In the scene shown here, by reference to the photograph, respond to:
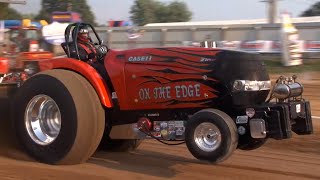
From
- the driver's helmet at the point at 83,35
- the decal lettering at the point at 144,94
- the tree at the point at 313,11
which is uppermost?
the driver's helmet at the point at 83,35

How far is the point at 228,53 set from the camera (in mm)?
5176

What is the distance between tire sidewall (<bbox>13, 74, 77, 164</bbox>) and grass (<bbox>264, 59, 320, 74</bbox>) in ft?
42.7

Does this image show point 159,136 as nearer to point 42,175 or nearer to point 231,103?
point 231,103

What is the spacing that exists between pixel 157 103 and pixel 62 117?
1.04m

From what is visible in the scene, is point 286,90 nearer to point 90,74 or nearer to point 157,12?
point 90,74

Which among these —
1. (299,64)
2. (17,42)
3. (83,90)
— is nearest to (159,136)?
(83,90)

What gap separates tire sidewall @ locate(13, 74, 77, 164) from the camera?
18.2ft

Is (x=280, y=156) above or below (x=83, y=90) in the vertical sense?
below

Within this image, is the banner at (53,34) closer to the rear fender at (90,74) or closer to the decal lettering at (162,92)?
the rear fender at (90,74)

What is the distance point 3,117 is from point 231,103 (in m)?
3.51

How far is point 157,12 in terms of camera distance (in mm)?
82875

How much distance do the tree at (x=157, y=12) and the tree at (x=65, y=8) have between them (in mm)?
6702

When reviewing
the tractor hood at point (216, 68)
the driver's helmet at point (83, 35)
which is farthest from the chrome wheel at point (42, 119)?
the tractor hood at point (216, 68)

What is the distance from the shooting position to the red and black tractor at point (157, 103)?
5012 millimetres
